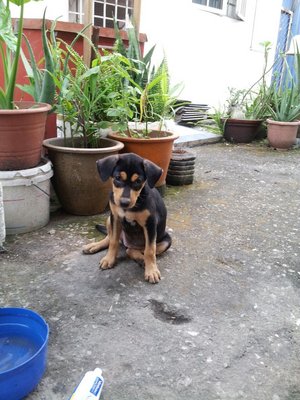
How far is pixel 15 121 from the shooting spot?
103 inches

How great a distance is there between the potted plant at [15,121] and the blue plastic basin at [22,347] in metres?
1.35

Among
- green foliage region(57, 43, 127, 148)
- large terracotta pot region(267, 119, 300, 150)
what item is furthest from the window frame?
green foliage region(57, 43, 127, 148)

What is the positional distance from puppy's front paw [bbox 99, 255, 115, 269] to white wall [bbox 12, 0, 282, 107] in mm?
4734

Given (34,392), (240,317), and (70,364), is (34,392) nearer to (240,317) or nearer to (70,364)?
(70,364)

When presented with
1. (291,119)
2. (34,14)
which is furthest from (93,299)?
(291,119)

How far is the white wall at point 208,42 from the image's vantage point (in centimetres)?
652

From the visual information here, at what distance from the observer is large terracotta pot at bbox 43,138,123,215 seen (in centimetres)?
301

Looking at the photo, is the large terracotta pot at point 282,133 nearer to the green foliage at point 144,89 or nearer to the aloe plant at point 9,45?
the green foliage at point 144,89

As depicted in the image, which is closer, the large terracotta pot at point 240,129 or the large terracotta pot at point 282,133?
the large terracotta pot at point 282,133

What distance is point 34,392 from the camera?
154cm

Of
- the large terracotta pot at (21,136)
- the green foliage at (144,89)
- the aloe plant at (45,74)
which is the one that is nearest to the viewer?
the large terracotta pot at (21,136)

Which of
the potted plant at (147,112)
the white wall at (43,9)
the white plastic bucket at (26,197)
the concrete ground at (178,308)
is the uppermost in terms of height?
the white wall at (43,9)

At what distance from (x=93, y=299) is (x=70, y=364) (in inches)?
19.6

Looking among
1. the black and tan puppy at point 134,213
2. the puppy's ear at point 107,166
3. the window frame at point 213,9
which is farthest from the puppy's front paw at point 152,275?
the window frame at point 213,9
